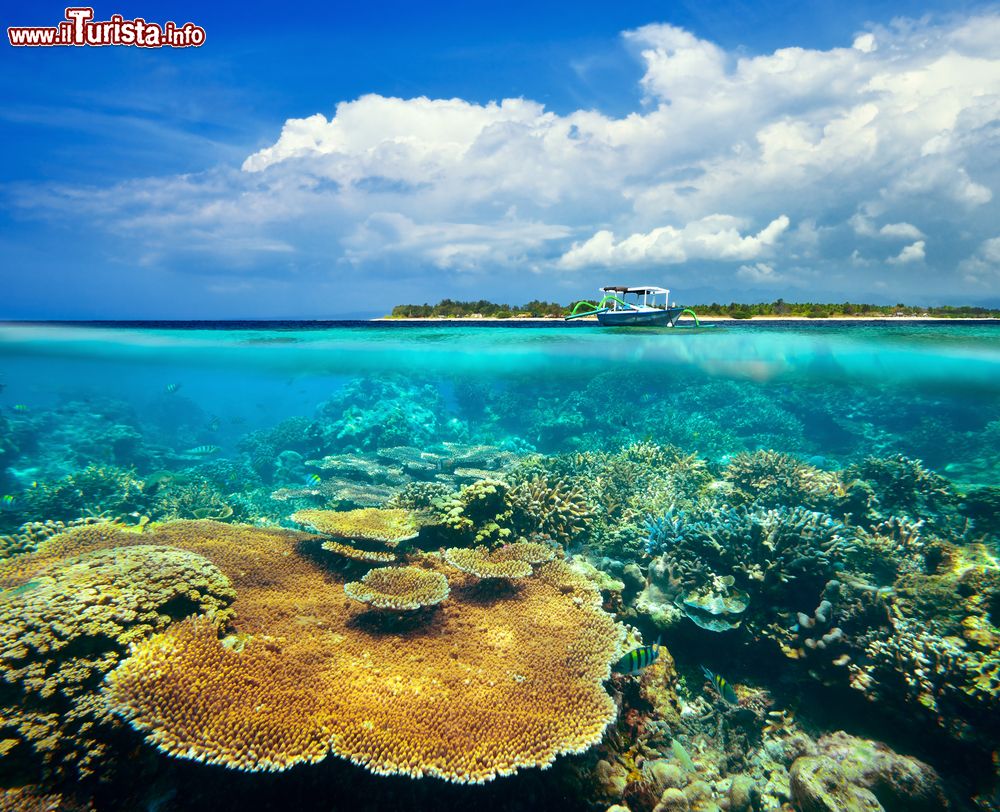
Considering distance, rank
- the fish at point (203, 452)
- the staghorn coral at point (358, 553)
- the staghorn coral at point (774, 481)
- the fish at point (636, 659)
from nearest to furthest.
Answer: the fish at point (636, 659) → the staghorn coral at point (358, 553) → the staghorn coral at point (774, 481) → the fish at point (203, 452)

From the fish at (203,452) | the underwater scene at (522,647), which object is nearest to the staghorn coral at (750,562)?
the underwater scene at (522,647)

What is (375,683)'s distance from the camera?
167 inches

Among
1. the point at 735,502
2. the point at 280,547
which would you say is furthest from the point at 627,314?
the point at 280,547

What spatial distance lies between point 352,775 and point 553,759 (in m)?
1.64

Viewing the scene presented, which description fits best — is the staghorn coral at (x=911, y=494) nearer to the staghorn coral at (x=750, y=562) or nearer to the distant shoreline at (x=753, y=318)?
the staghorn coral at (x=750, y=562)

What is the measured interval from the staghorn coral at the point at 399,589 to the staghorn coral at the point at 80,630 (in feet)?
4.55

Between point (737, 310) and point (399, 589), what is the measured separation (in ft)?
57.9

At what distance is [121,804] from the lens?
11.4 ft

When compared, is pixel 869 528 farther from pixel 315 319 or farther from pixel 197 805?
pixel 315 319

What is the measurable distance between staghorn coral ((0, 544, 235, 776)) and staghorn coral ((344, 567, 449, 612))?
139 centimetres

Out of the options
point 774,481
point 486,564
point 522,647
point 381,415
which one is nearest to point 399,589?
point 486,564

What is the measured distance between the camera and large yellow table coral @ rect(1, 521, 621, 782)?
3.50m

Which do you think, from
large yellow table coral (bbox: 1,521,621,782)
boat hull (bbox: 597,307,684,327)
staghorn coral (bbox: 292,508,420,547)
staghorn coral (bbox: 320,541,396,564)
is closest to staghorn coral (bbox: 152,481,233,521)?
staghorn coral (bbox: 292,508,420,547)

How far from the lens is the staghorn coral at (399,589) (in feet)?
16.1
